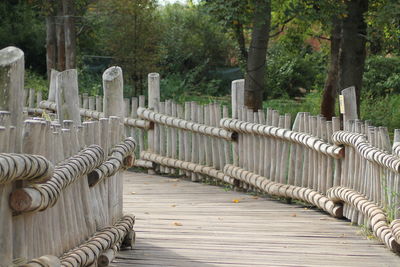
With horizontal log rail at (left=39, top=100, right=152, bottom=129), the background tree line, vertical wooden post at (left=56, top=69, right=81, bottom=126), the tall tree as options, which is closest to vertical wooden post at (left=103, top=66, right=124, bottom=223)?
vertical wooden post at (left=56, top=69, right=81, bottom=126)

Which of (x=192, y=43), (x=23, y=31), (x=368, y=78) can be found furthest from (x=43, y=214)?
(x=192, y=43)

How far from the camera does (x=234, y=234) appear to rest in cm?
756

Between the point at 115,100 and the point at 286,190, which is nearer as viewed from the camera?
the point at 115,100

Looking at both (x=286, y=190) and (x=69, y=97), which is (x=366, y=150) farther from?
(x=69, y=97)

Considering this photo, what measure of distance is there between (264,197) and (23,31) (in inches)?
664

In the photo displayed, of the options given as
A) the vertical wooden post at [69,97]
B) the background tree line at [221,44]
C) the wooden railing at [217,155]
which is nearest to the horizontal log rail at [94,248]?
the wooden railing at [217,155]

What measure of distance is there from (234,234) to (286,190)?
71.8 inches

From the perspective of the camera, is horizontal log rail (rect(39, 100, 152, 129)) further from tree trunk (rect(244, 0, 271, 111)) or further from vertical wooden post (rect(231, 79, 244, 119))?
tree trunk (rect(244, 0, 271, 111))

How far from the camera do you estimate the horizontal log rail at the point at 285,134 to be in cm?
828

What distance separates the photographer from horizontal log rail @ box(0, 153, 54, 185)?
12.5 feet

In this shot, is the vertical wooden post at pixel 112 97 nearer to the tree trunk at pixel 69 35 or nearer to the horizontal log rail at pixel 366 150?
the horizontal log rail at pixel 366 150

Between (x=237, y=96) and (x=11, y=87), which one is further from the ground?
(x=11, y=87)

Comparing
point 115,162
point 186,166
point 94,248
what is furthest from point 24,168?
point 186,166

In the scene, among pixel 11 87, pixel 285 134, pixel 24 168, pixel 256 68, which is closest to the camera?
pixel 24 168
